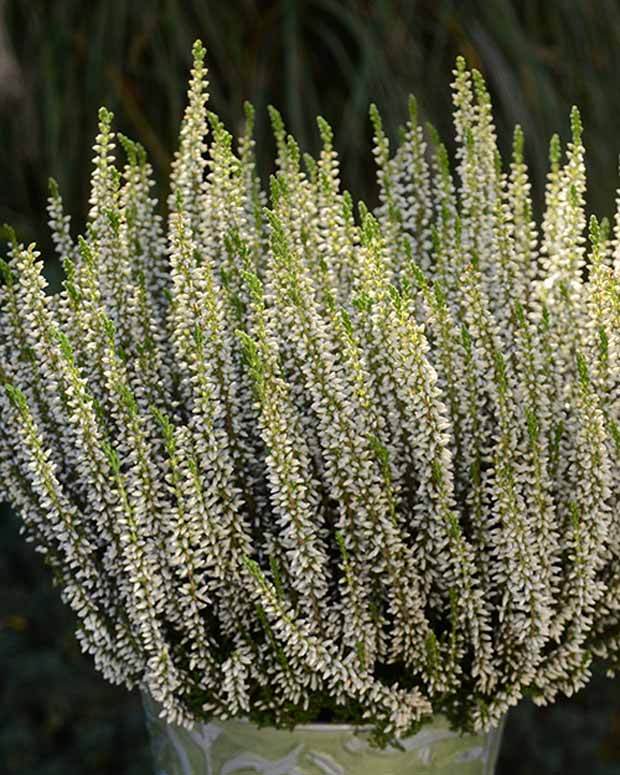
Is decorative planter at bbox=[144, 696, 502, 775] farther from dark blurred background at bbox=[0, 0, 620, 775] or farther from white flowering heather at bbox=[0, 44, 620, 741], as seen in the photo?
dark blurred background at bbox=[0, 0, 620, 775]

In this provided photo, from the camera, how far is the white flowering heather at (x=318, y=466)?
0.74 meters

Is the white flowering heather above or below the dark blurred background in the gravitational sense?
below

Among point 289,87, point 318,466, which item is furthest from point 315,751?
point 289,87

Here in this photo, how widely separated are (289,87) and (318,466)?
132 centimetres

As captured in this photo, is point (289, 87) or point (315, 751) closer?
point (315, 751)

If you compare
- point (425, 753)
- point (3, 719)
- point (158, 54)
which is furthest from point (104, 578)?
point (158, 54)

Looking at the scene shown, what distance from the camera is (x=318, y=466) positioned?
0.78 meters

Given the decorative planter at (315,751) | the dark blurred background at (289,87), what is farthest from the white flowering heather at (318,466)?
the dark blurred background at (289,87)

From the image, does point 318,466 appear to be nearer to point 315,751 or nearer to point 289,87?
point 315,751

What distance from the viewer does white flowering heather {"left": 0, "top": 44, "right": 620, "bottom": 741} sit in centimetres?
74

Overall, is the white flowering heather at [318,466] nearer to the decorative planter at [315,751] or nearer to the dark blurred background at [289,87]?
the decorative planter at [315,751]

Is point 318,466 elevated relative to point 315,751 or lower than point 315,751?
elevated

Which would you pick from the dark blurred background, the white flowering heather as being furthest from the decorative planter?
the dark blurred background

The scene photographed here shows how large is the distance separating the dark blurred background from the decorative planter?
1.11 meters
